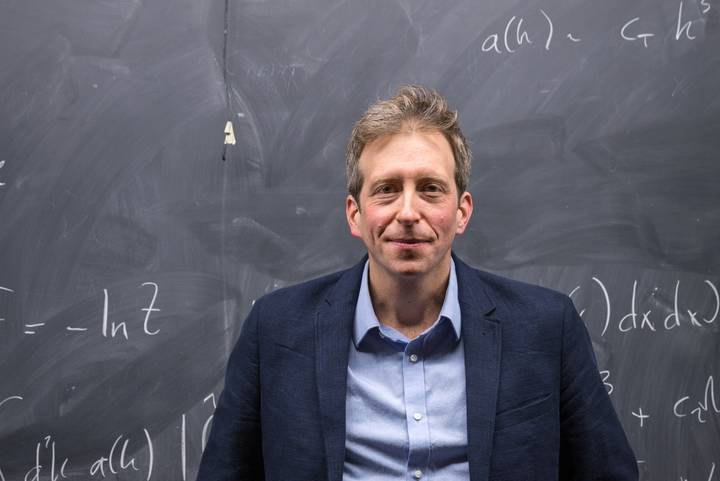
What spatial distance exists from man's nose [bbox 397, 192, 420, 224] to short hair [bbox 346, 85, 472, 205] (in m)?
0.13

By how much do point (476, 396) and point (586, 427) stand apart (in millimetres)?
236

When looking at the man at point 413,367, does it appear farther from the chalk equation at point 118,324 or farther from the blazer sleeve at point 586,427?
the chalk equation at point 118,324

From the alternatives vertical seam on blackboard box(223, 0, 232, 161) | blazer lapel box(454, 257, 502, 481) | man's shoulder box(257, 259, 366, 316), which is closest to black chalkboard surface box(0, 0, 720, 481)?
vertical seam on blackboard box(223, 0, 232, 161)

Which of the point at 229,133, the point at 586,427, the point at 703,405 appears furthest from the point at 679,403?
the point at 229,133

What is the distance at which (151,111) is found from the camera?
1725mm

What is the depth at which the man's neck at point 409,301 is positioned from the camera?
126cm

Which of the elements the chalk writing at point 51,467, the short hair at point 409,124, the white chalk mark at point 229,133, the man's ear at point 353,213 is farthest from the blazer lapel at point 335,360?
the chalk writing at point 51,467

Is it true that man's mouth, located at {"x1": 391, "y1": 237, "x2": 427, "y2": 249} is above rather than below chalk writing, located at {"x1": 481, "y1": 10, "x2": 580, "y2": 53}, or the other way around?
below

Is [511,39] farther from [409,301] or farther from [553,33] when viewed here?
[409,301]

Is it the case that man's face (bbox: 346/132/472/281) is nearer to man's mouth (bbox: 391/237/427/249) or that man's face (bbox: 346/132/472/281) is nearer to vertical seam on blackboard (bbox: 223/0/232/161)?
man's mouth (bbox: 391/237/427/249)

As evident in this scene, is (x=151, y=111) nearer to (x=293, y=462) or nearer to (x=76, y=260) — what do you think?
(x=76, y=260)

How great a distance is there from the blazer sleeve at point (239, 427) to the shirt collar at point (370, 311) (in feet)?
0.73

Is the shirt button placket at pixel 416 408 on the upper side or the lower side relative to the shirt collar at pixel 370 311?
lower

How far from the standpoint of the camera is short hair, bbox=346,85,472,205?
1.23 m
